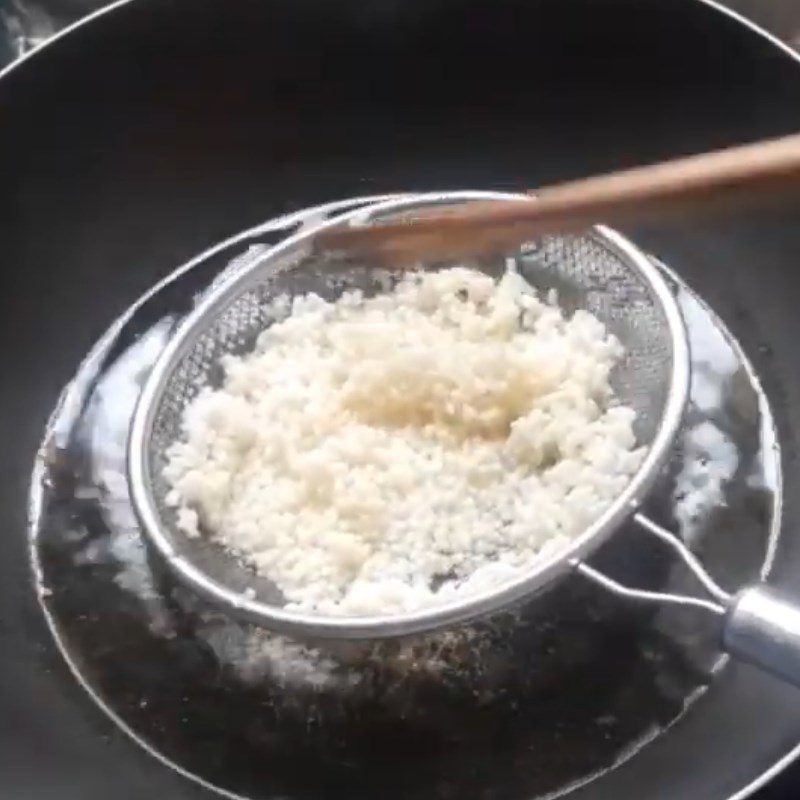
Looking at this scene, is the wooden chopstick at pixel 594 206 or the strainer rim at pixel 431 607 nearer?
the wooden chopstick at pixel 594 206

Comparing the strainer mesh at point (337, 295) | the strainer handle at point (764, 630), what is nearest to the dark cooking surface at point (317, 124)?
the strainer mesh at point (337, 295)

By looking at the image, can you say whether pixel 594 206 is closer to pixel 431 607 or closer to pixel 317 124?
pixel 431 607

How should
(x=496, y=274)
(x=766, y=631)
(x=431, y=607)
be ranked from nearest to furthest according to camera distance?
(x=766, y=631) → (x=431, y=607) → (x=496, y=274)

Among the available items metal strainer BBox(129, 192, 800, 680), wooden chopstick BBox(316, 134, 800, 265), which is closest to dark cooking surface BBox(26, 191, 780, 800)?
metal strainer BBox(129, 192, 800, 680)

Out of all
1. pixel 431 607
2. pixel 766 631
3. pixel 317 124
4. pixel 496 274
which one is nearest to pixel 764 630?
pixel 766 631

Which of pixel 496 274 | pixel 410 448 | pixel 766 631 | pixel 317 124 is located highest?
pixel 317 124

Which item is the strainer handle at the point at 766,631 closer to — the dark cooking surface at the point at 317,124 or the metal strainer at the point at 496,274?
the metal strainer at the point at 496,274

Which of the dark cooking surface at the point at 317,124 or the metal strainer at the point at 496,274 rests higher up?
the dark cooking surface at the point at 317,124
